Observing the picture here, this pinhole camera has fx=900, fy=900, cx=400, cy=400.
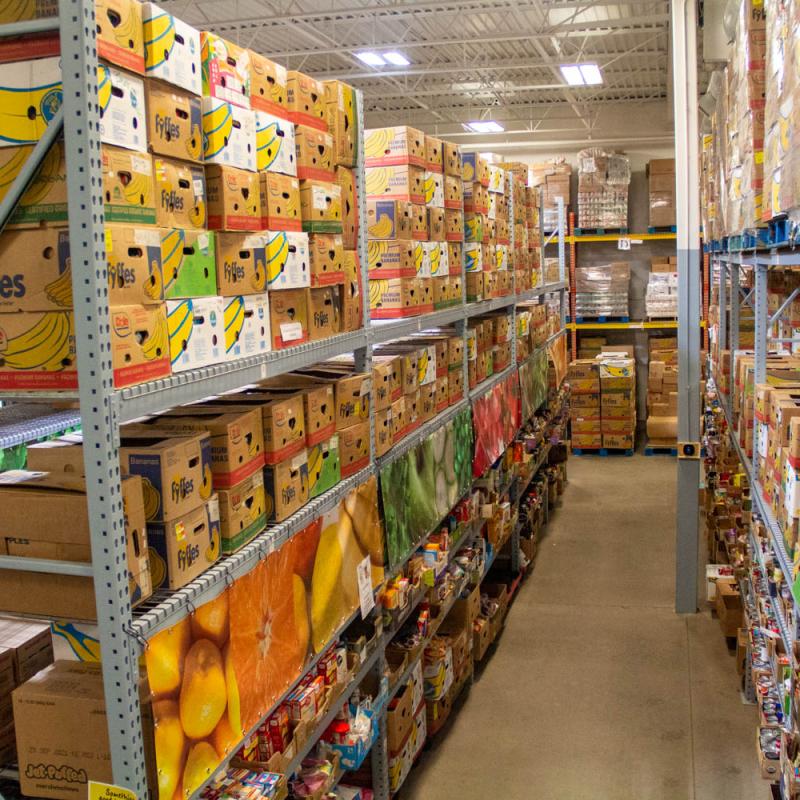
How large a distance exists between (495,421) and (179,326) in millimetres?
4211

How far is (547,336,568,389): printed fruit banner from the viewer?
31.6 feet

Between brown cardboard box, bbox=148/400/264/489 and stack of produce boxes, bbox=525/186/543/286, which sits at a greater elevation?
stack of produce boxes, bbox=525/186/543/286

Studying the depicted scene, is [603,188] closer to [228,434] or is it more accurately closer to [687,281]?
[687,281]

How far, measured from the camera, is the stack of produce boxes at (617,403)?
12.2 meters

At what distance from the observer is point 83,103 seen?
199 centimetres

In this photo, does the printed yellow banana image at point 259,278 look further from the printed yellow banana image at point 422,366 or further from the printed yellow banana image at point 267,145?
the printed yellow banana image at point 422,366

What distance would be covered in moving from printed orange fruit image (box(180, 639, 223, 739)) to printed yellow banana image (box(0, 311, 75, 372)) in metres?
0.86

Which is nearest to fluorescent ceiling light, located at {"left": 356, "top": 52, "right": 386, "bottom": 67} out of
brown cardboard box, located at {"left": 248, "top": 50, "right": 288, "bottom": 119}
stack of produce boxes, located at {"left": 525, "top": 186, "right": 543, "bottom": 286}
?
stack of produce boxes, located at {"left": 525, "top": 186, "right": 543, "bottom": 286}

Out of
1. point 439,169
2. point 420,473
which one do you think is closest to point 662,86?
point 439,169

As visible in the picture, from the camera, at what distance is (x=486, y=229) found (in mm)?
6051

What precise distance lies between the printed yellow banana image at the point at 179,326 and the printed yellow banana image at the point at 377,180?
230 cm

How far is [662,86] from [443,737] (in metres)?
11.4

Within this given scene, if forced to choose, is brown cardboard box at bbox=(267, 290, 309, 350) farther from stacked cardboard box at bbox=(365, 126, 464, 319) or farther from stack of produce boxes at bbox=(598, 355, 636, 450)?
stack of produce boxes at bbox=(598, 355, 636, 450)

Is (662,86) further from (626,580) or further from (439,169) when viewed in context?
(439,169)
